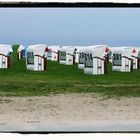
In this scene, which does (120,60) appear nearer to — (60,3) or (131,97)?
(131,97)

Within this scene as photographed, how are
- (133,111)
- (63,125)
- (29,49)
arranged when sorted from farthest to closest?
(29,49)
(133,111)
(63,125)

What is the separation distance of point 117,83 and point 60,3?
1429cm

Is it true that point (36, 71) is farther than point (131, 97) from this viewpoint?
Yes

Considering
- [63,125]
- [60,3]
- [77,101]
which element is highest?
[60,3]

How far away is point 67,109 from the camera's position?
30.9ft

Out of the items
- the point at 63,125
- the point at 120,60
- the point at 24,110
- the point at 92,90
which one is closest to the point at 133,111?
the point at 24,110

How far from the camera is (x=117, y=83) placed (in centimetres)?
1611

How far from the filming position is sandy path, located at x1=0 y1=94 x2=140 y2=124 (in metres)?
7.77

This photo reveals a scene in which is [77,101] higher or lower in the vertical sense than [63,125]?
lower

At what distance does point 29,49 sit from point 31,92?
11.7 metres

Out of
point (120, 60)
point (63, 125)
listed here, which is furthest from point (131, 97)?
point (120, 60)

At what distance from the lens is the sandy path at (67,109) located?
7.77 metres
